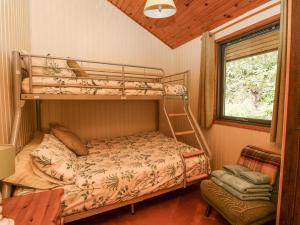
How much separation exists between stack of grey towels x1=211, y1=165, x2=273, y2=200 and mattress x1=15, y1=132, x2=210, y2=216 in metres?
0.44

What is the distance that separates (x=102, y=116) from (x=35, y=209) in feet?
7.35

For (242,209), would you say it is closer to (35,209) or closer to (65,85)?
(35,209)

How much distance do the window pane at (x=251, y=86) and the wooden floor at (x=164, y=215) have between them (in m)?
1.36

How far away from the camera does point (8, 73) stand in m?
1.69

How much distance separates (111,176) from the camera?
1.63 metres

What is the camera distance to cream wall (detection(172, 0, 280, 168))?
2062mm

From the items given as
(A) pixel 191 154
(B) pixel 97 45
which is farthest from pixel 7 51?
(A) pixel 191 154

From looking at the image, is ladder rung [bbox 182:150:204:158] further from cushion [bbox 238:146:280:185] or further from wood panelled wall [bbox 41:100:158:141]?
wood panelled wall [bbox 41:100:158:141]

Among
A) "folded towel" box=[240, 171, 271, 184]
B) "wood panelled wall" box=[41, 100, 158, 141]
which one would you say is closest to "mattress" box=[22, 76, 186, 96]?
"wood panelled wall" box=[41, 100, 158, 141]

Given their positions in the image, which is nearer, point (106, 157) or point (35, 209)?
point (35, 209)

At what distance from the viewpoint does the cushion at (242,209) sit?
1372 mm

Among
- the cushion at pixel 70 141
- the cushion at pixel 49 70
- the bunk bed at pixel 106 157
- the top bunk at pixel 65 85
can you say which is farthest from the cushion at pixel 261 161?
the cushion at pixel 49 70

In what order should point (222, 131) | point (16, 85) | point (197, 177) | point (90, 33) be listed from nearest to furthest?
point (16, 85) < point (197, 177) < point (222, 131) < point (90, 33)

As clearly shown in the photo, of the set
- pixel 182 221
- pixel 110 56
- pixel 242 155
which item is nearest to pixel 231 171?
pixel 242 155
